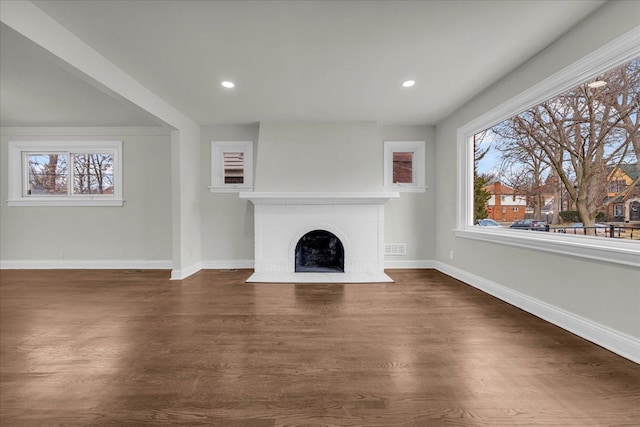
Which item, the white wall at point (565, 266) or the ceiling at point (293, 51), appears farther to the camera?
the ceiling at point (293, 51)

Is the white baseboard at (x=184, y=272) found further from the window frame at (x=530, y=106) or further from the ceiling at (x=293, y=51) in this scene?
→ the window frame at (x=530, y=106)

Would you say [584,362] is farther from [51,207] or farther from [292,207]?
[51,207]

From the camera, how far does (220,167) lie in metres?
4.58

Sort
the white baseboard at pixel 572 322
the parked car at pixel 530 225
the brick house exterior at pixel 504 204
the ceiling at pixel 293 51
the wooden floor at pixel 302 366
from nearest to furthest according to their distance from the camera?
the wooden floor at pixel 302 366 → the white baseboard at pixel 572 322 → the ceiling at pixel 293 51 → the parked car at pixel 530 225 → the brick house exterior at pixel 504 204

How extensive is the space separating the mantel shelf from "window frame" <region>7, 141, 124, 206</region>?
97.6 inches

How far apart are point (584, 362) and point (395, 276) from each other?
7.75 feet

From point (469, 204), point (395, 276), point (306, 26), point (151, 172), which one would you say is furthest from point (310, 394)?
point (151, 172)

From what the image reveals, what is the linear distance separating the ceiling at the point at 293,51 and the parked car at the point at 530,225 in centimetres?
160

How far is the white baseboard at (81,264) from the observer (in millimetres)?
4480

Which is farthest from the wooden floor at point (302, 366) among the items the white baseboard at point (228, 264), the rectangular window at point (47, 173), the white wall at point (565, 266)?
the rectangular window at point (47, 173)

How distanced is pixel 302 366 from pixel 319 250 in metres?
2.93

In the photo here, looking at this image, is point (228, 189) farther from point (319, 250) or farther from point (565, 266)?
point (565, 266)

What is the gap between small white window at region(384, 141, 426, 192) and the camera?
14.8 feet

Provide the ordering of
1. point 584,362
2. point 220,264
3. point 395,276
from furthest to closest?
point 220,264, point 395,276, point 584,362
